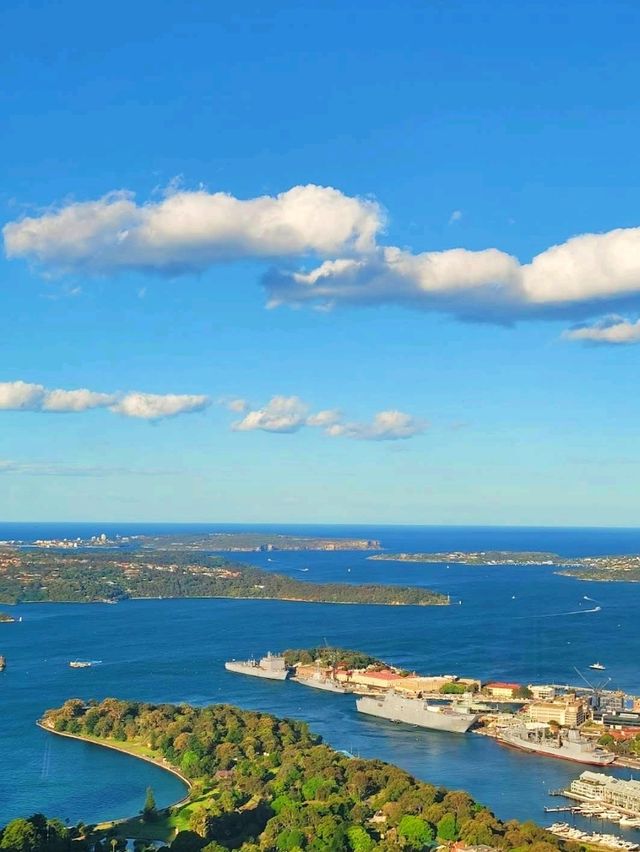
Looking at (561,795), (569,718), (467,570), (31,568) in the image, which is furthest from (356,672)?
(467,570)

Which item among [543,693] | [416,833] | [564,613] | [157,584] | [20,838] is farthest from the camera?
[157,584]

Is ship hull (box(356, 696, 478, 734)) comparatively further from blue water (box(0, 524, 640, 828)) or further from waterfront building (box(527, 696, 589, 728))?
waterfront building (box(527, 696, 589, 728))

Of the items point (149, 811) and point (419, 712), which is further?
point (419, 712)

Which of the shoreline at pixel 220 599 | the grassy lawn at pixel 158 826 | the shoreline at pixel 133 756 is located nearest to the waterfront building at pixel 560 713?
the shoreline at pixel 133 756

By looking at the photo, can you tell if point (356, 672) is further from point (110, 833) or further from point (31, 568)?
point (31, 568)

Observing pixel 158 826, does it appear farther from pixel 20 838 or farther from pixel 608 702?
pixel 608 702

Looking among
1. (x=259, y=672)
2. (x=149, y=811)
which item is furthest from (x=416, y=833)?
(x=259, y=672)

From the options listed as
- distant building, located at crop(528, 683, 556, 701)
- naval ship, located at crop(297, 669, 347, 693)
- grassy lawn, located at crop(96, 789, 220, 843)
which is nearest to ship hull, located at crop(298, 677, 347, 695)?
naval ship, located at crop(297, 669, 347, 693)
